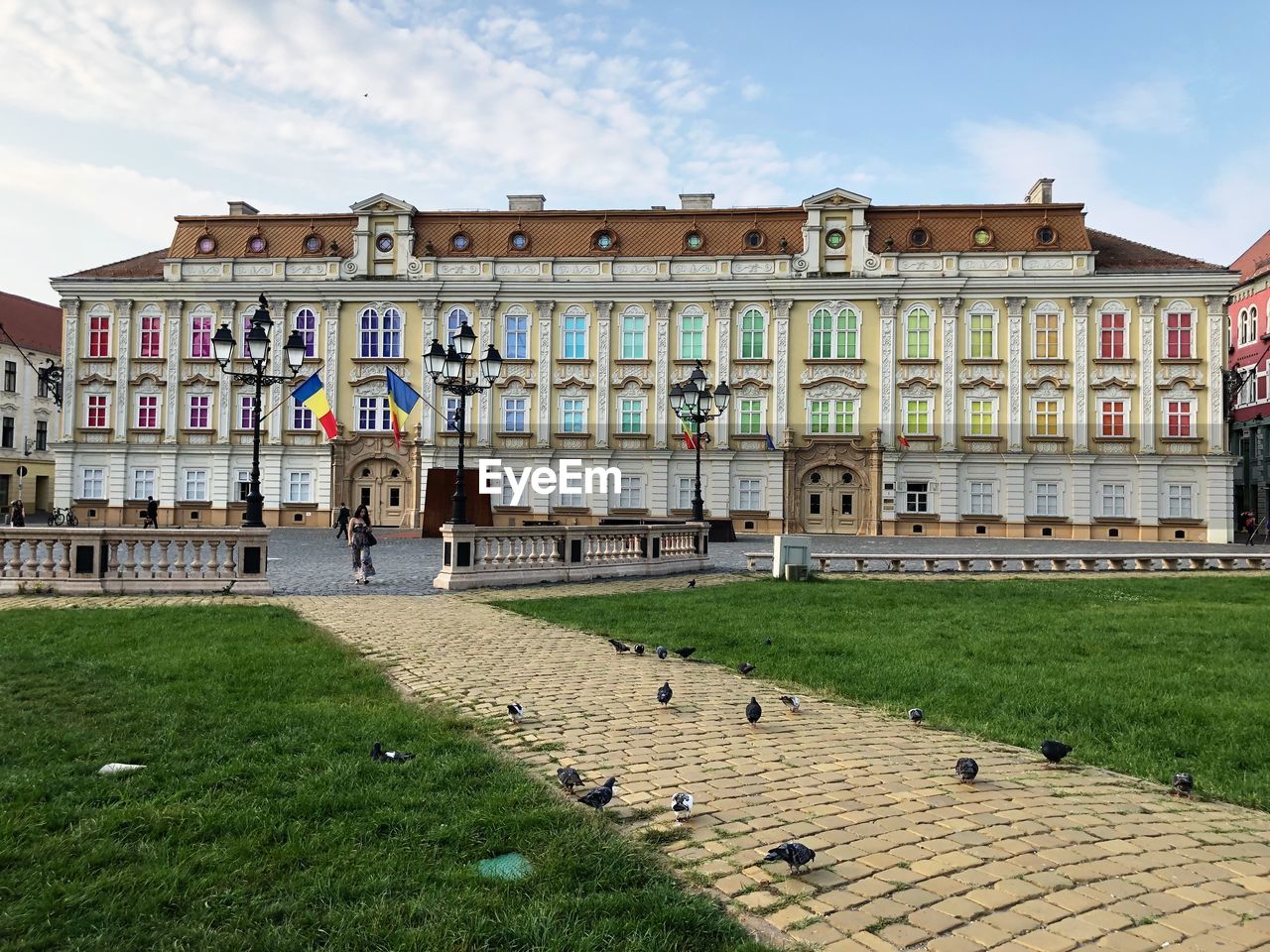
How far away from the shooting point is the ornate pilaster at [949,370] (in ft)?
134

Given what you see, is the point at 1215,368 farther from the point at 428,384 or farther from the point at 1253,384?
the point at 428,384

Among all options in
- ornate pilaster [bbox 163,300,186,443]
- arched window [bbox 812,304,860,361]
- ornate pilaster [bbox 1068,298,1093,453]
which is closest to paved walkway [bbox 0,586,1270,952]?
arched window [bbox 812,304,860,361]

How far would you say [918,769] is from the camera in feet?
19.2

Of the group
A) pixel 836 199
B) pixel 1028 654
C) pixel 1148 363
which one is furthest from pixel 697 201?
pixel 1028 654

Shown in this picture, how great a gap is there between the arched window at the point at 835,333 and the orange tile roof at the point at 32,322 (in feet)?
166

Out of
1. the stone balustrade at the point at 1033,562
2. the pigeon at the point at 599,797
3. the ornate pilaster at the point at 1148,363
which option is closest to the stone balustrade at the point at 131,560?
the stone balustrade at the point at 1033,562

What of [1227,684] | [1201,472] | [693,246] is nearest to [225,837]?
[1227,684]

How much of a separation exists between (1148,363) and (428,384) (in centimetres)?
3285

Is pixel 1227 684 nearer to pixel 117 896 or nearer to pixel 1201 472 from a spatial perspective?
pixel 117 896

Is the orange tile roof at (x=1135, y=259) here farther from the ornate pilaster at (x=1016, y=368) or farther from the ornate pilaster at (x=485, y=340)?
the ornate pilaster at (x=485, y=340)

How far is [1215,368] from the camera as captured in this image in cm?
3962

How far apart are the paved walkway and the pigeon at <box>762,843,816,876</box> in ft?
0.24

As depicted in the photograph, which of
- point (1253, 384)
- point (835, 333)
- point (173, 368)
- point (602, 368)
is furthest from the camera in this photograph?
point (1253, 384)

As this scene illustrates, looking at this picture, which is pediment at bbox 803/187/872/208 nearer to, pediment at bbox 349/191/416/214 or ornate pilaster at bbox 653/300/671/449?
ornate pilaster at bbox 653/300/671/449
